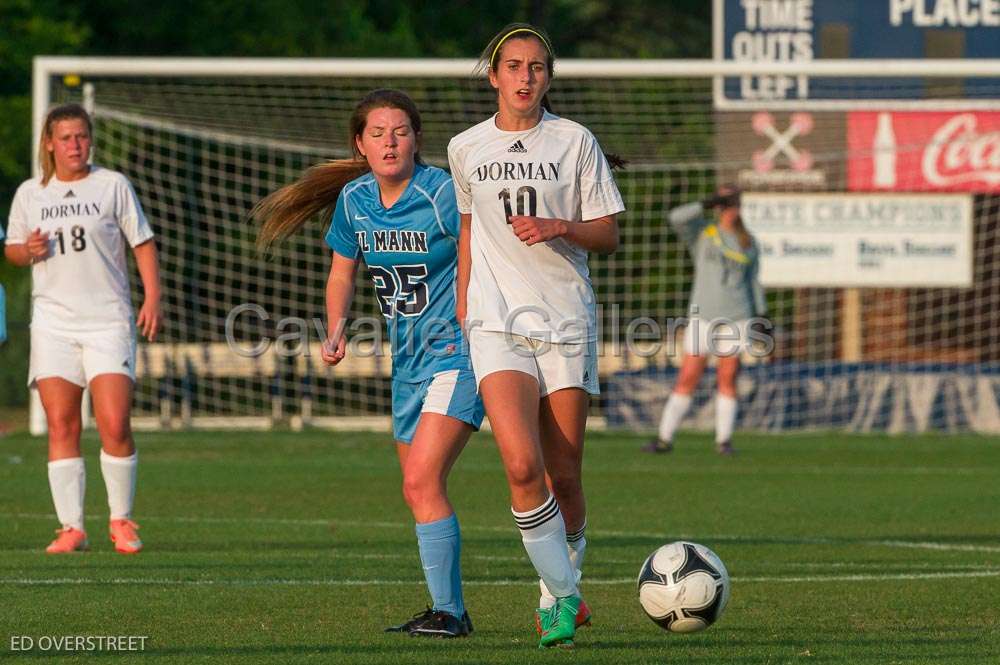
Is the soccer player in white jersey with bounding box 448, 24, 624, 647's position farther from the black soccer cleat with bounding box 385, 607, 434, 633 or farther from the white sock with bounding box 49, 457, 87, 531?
the white sock with bounding box 49, 457, 87, 531

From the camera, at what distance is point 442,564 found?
19.4ft

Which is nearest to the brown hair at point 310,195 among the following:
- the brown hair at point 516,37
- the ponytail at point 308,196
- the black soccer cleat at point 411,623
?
the ponytail at point 308,196

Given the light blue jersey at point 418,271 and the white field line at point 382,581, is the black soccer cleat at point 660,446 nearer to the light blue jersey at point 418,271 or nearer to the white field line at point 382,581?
the white field line at point 382,581

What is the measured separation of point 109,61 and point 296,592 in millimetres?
10134

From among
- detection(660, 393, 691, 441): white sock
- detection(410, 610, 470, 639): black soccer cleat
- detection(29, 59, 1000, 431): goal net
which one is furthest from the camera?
detection(29, 59, 1000, 431): goal net

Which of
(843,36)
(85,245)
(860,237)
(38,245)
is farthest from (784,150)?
(38,245)

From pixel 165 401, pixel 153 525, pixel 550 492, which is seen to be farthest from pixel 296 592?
pixel 165 401

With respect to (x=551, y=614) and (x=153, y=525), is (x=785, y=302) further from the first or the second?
(x=551, y=614)

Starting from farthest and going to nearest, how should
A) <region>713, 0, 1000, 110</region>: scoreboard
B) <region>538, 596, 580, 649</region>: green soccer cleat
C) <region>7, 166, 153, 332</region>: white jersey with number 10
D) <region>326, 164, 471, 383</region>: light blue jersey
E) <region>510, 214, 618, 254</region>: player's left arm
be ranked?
<region>713, 0, 1000, 110</region>: scoreboard, <region>7, 166, 153, 332</region>: white jersey with number 10, <region>326, 164, 471, 383</region>: light blue jersey, <region>538, 596, 580, 649</region>: green soccer cleat, <region>510, 214, 618, 254</region>: player's left arm

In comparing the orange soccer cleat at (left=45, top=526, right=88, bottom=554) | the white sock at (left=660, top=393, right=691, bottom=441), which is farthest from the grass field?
the white sock at (left=660, top=393, right=691, bottom=441)

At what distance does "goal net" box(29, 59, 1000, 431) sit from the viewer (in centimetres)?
1809

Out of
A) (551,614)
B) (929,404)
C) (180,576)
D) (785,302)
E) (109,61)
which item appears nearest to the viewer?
(551,614)

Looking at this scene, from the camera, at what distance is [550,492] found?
18.8 feet

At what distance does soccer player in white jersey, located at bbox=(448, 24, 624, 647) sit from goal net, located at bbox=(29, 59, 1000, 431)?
10.9m
